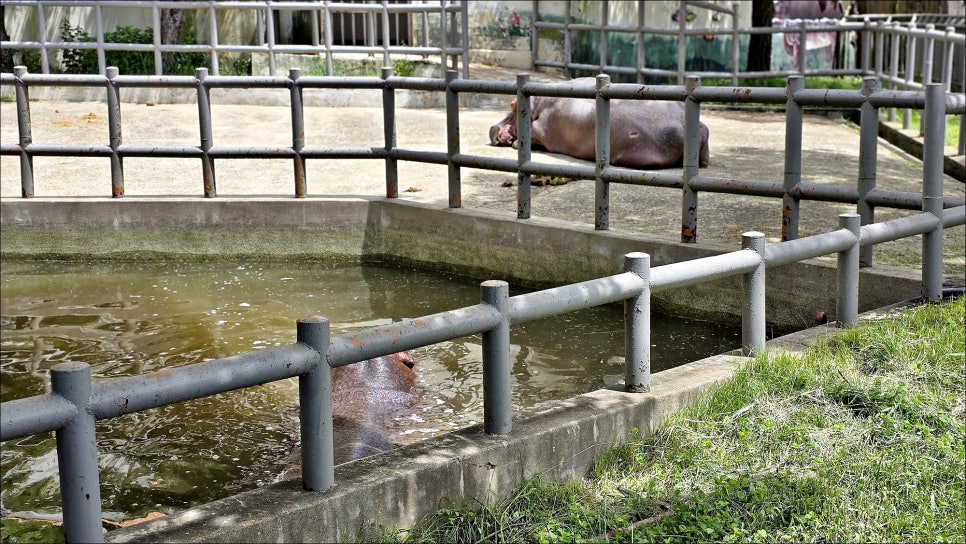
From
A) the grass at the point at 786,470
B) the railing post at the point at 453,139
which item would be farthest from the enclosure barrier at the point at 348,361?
Result: the railing post at the point at 453,139

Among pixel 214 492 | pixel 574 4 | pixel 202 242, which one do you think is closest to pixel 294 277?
pixel 202 242

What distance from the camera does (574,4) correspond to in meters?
20.0

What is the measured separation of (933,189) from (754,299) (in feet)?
5.59

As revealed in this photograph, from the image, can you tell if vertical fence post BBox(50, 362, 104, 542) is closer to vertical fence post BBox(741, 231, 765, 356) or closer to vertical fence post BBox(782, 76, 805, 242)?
vertical fence post BBox(741, 231, 765, 356)

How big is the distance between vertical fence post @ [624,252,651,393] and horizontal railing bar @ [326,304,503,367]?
2.30 ft

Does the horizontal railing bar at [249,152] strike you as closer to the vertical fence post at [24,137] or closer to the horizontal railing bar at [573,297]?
the vertical fence post at [24,137]

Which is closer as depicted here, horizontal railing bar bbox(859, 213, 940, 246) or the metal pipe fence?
the metal pipe fence

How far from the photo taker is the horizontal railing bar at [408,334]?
3.65m

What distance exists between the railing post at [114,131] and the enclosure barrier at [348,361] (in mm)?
5545

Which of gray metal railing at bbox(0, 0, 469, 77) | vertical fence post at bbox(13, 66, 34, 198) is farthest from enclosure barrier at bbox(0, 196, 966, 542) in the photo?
gray metal railing at bbox(0, 0, 469, 77)

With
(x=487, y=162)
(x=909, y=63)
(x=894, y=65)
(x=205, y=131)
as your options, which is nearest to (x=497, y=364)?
(x=487, y=162)

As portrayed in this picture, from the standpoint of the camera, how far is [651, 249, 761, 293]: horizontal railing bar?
4.62 m

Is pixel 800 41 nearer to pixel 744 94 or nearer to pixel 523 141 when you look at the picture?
pixel 523 141

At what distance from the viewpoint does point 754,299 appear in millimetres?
5035
